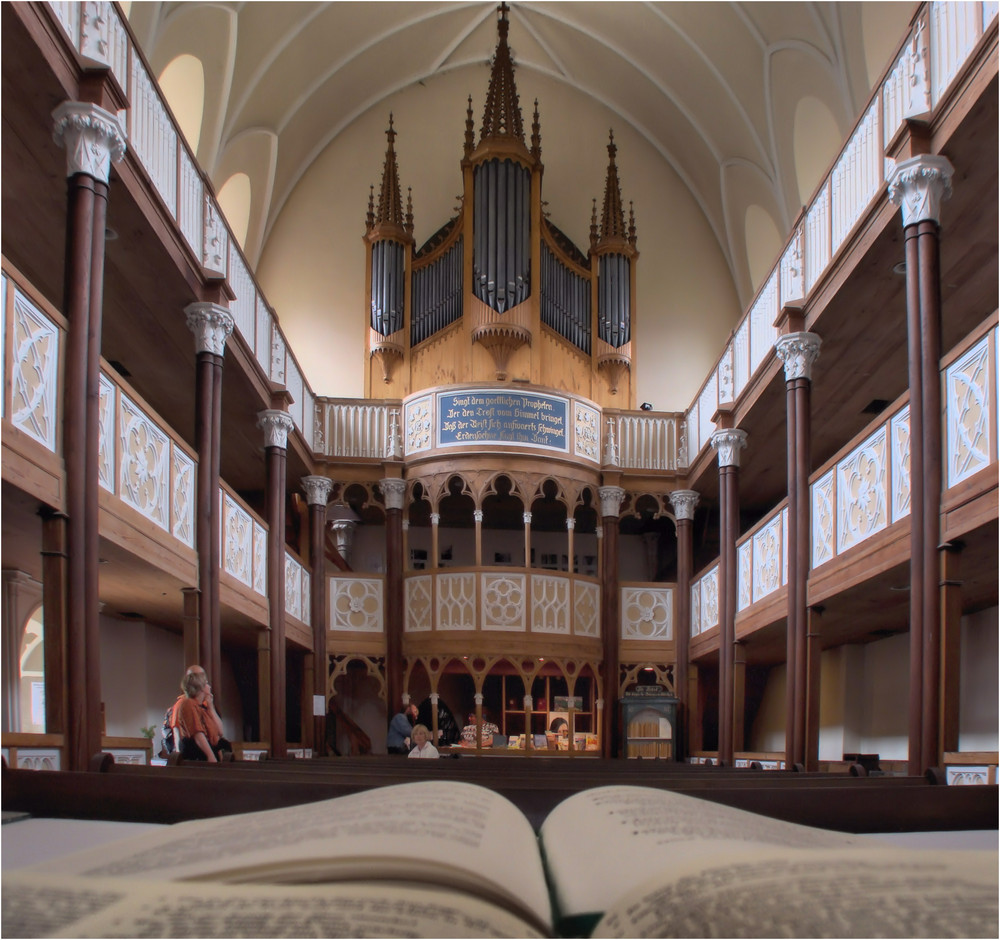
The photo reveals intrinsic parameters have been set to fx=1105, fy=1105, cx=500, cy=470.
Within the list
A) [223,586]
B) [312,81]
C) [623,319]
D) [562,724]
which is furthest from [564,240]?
[223,586]

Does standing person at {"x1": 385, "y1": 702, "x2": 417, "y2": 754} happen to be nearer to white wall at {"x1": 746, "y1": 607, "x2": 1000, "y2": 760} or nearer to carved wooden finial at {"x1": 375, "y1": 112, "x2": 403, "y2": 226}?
white wall at {"x1": 746, "y1": 607, "x2": 1000, "y2": 760}

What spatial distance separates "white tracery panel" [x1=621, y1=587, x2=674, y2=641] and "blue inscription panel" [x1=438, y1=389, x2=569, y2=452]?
333 cm

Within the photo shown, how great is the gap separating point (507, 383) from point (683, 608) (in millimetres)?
5536

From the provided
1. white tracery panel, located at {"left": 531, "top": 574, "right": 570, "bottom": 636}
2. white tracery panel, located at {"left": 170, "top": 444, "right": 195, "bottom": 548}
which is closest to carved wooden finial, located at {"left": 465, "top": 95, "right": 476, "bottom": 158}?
white tracery panel, located at {"left": 531, "top": 574, "right": 570, "bottom": 636}

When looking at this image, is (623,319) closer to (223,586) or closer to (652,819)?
(223,586)

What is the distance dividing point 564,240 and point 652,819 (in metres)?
24.2

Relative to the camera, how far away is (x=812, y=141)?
864 inches

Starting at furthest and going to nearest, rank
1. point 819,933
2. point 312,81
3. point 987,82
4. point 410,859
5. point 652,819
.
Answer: point 312,81
point 987,82
point 652,819
point 410,859
point 819,933

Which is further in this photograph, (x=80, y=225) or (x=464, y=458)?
(x=464, y=458)

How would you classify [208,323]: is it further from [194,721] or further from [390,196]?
[390,196]

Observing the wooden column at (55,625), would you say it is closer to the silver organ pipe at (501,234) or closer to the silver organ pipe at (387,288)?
the silver organ pipe at (501,234)

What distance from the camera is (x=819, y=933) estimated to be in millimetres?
1429

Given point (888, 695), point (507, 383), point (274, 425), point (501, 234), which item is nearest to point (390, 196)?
point (501, 234)

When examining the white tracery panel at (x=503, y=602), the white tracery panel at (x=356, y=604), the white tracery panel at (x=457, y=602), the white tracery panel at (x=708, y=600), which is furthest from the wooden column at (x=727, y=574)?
the white tracery panel at (x=356, y=604)
